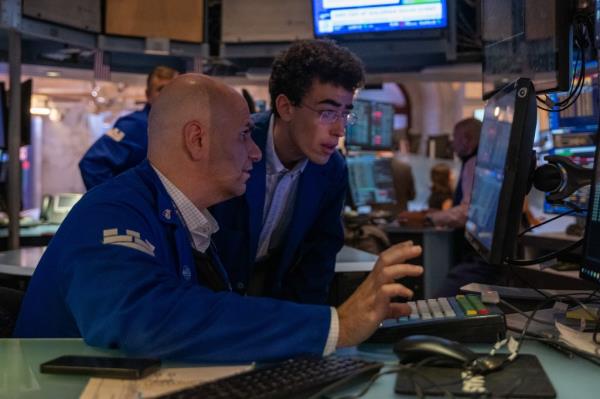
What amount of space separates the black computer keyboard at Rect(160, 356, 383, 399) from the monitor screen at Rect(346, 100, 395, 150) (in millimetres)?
5190

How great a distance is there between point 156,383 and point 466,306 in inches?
26.6

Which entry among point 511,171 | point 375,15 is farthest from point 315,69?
point 375,15

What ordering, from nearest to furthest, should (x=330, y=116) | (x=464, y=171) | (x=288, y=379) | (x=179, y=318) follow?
(x=288, y=379), (x=179, y=318), (x=330, y=116), (x=464, y=171)

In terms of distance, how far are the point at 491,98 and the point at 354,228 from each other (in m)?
3.07

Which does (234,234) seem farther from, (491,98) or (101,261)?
(101,261)

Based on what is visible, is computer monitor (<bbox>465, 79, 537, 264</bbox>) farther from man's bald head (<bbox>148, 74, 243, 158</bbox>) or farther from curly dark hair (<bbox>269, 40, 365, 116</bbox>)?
curly dark hair (<bbox>269, 40, 365, 116</bbox>)

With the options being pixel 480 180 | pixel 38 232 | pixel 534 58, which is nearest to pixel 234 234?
pixel 480 180

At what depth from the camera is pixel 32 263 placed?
2.97 m

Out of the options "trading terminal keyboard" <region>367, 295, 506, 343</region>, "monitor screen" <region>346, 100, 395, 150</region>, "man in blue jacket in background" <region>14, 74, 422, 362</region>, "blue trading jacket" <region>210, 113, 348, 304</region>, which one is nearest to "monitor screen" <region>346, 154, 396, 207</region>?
"monitor screen" <region>346, 100, 395, 150</region>

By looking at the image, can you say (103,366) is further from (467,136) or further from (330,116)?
(467,136)

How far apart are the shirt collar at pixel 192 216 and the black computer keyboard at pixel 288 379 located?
60cm

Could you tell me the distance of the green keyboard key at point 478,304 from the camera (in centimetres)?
139

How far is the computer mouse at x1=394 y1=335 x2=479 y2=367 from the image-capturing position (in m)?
1.09

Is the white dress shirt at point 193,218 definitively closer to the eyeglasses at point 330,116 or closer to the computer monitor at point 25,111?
the eyeglasses at point 330,116
